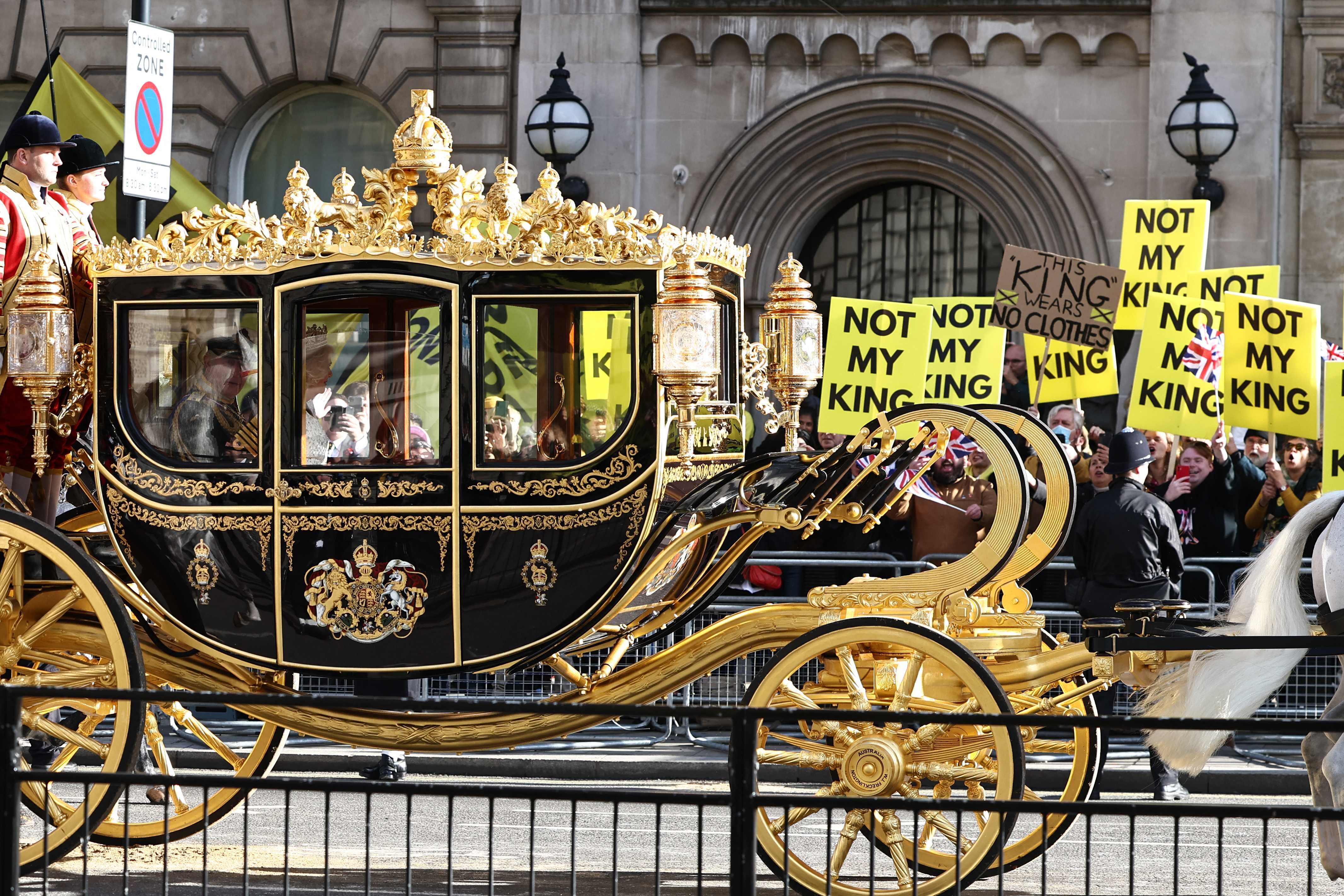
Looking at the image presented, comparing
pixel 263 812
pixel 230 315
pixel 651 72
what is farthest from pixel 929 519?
pixel 651 72

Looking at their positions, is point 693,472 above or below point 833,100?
below

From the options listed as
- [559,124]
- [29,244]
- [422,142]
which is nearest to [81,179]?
[29,244]

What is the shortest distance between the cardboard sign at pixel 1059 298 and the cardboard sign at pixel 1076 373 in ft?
2.35

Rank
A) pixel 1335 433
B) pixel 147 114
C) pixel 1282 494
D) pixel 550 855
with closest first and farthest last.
Answer: pixel 550 855 < pixel 1335 433 < pixel 147 114 < pixel 1282 494

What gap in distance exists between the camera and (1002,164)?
16969mm

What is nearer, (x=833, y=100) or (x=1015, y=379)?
(x=1015, y=379)

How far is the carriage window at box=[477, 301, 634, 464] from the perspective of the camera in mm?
7508

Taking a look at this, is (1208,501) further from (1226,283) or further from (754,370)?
(754,370)

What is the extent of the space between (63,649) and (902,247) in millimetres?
11399

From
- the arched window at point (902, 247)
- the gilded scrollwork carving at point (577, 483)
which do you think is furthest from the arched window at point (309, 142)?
the gilded scrollwork carving at point (577, 483)

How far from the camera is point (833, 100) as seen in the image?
676 inches

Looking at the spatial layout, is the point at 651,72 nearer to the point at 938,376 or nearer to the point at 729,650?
the point at 938,376

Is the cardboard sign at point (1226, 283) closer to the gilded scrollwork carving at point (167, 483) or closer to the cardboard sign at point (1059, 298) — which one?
the cardboard sign at point (1059, 298)

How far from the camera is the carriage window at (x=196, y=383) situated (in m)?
7.68
